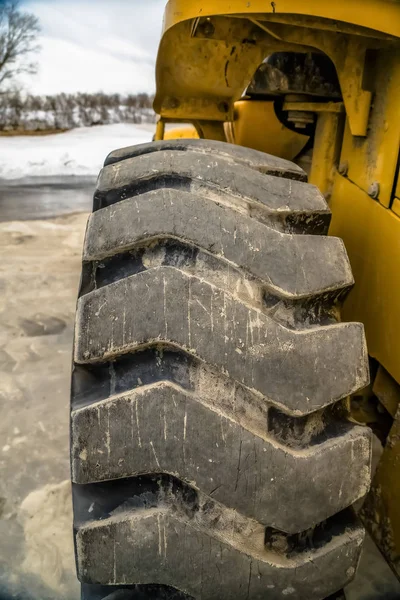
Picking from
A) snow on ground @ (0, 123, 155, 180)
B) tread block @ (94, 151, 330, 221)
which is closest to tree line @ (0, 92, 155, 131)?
snow on ground @ (0, 123, 155, 180)

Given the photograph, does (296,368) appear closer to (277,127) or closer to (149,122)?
(277,127)

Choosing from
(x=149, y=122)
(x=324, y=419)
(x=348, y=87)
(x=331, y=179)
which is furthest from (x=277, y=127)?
(x=149, y=122)

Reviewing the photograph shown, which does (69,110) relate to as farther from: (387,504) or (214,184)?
(387,504)

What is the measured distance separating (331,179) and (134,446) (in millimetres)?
906

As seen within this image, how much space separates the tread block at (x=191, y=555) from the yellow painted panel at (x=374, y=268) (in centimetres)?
45

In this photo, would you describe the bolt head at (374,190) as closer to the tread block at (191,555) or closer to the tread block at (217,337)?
the tread block at (217,337)

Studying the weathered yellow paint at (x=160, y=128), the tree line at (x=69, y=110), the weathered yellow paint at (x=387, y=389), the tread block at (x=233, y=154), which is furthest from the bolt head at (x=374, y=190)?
the tree line at (x=69, y=110)

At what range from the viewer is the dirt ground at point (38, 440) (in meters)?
1.22

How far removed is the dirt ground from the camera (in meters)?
1.22

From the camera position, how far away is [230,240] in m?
0.85

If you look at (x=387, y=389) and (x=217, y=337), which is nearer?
(x=217, y=337)

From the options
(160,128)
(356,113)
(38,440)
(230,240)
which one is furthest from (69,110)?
(230,240)

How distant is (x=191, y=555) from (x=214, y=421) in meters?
0.19

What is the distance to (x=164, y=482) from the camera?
0.78 m
